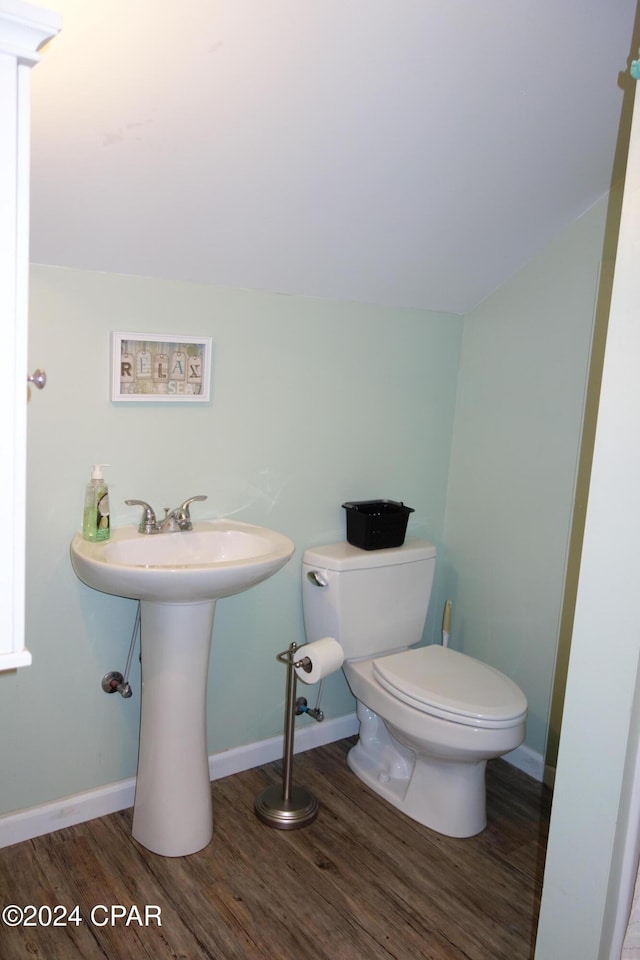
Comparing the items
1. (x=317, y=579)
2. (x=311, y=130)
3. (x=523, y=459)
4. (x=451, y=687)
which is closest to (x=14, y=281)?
(x=311, y=130)

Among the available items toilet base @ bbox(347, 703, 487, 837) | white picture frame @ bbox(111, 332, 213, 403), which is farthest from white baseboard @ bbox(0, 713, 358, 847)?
white picture frame @ bbox(111, 332, 213, 403)

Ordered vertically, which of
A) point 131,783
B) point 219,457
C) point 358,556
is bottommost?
point 131,783

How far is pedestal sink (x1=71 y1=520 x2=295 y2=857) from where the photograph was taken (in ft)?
7.00

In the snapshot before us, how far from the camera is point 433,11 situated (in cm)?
166

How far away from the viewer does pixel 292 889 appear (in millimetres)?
2119

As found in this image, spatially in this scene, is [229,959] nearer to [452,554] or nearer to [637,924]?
[637,924]

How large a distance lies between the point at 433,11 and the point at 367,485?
1.52m

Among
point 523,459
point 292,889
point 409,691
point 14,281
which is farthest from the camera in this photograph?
point 523,459

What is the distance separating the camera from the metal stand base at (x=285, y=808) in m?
2.38

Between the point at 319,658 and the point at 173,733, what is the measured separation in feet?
1.53

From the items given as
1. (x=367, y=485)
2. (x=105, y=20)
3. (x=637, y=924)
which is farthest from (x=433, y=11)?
(x=637, y=924)

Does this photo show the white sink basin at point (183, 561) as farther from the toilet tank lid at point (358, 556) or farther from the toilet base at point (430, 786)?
the toilet base at point (430, 786)

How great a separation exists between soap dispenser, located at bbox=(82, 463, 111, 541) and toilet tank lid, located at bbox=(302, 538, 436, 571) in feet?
2.38

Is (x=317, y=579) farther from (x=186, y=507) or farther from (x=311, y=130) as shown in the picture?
(x=311, y=130)
